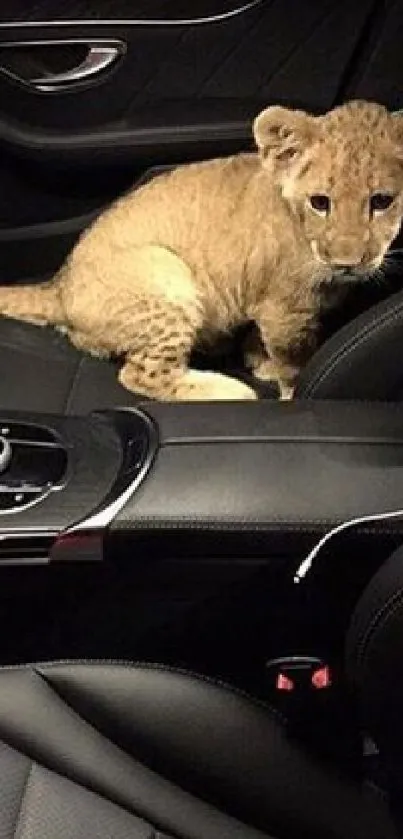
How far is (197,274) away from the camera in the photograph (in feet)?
6.20

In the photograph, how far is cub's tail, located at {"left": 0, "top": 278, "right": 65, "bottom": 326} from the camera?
1825mm

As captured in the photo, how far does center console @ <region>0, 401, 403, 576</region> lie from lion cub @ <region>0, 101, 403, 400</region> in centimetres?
43

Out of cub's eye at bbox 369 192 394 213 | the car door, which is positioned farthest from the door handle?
cub's eye at bbox 369 192 394 213

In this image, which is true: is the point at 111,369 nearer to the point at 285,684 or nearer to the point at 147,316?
the point at 147,316

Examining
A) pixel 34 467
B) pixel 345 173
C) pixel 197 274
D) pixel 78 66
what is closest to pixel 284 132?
pixel 345 173

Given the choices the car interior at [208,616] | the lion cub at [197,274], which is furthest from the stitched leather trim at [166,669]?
the lion cub at [197,274]

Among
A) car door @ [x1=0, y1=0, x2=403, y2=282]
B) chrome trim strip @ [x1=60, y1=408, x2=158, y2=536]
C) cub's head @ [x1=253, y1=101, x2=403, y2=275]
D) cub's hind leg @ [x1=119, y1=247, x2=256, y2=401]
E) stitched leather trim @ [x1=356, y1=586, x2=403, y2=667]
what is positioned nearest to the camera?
stitched leather trim @ [x1=356, y1=586, x2=403, y2=667]

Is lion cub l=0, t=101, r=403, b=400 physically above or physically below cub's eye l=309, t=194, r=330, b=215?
below

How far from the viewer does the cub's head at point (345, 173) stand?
5.42 feet

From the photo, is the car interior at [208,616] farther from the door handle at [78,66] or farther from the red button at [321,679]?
the door handle at [78,66]

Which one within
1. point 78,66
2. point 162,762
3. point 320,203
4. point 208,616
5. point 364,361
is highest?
point 78,66

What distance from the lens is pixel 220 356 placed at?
1.93 m

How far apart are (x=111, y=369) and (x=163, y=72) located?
16.9 inches

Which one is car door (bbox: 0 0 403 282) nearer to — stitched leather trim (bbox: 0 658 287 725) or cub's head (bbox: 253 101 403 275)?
cub's head (bbox: 253 101 403 275)
